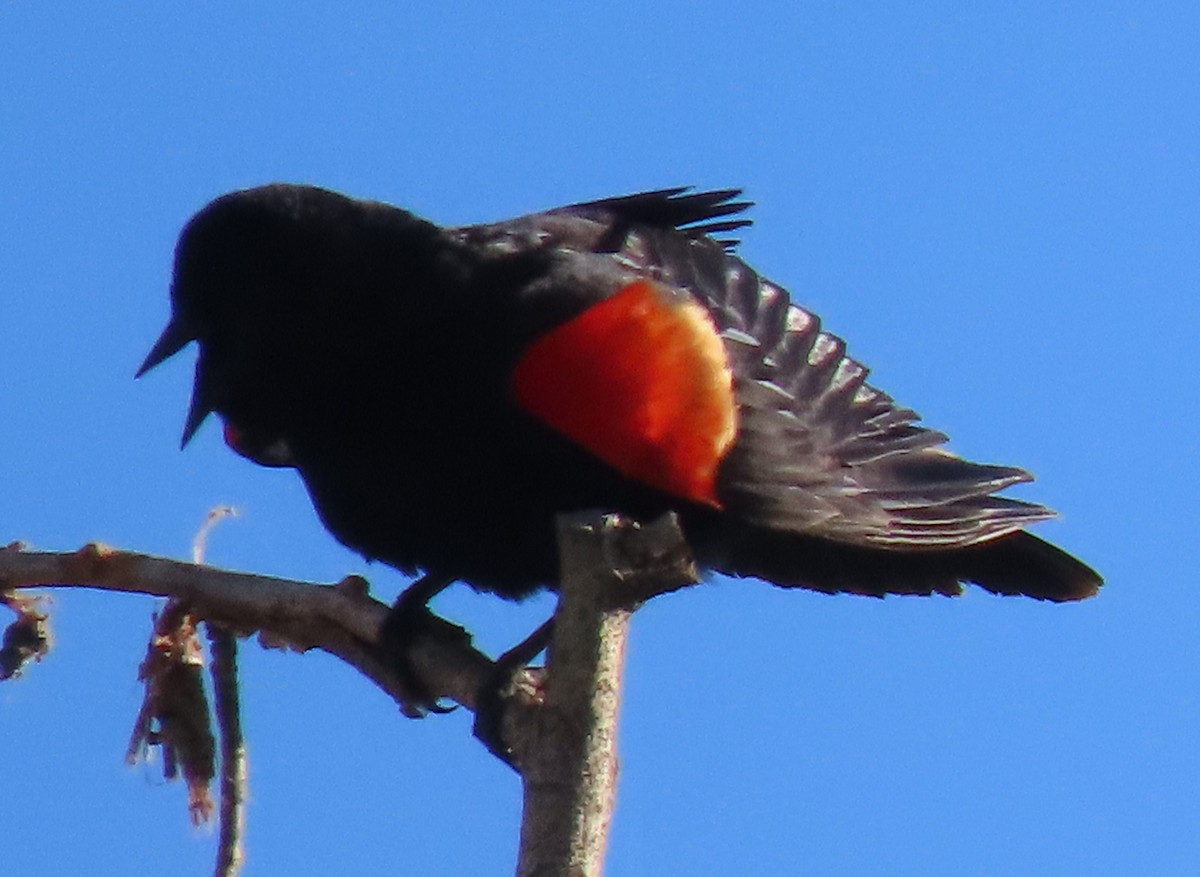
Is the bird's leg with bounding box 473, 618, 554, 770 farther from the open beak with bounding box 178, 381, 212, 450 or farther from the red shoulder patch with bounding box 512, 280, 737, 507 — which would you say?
the open beak with bounding box 178, 381, 212, 450

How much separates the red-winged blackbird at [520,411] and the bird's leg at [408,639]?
0.24 metres

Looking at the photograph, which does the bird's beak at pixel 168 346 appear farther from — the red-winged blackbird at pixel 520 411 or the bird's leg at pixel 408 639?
the bird's leg at pixel 408 639

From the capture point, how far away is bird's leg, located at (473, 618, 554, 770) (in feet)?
10.3

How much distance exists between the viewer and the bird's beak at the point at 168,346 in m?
3.94

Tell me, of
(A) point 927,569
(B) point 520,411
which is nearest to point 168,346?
(B) point 520,411

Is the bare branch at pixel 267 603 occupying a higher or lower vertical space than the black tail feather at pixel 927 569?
lower

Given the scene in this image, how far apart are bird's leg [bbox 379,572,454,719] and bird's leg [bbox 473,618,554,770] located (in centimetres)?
18

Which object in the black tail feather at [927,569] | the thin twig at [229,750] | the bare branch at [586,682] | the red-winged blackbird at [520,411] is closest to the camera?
the bare branch at [586,682]

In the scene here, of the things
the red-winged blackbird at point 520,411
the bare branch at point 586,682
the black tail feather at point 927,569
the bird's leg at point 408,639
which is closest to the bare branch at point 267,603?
the bird's leg at point 408,639

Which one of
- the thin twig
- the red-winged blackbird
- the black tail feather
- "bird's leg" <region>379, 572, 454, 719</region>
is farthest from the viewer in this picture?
the black tail feather

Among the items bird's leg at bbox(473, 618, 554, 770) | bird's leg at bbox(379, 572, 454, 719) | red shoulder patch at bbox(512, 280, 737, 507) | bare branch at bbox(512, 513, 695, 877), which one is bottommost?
bare branch at bbox(512, 513, 695, 877)

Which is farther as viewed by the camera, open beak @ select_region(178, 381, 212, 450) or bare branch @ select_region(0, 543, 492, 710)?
open beak @ select_region(178, 381, 212, 450)

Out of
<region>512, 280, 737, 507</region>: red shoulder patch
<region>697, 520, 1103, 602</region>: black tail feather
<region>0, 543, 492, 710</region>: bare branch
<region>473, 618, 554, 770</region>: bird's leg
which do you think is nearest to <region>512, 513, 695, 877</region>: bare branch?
<region>473, 618, 554, 770</region>: bird's leg

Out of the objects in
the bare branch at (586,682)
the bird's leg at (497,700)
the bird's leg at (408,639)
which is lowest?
the bare branch at (586,682)
